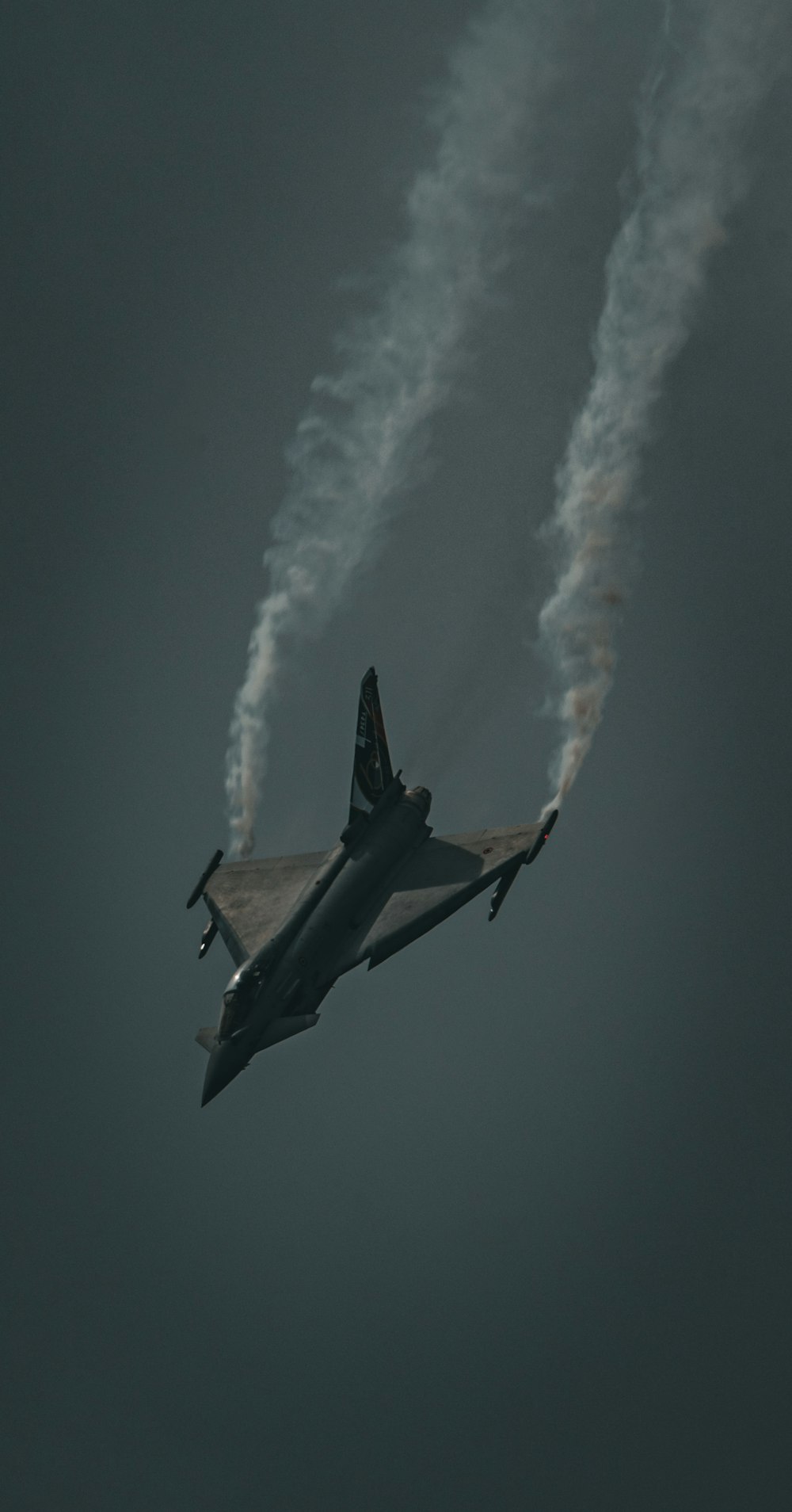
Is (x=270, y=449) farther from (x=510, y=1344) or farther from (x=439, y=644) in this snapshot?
(x=510, y=1344)

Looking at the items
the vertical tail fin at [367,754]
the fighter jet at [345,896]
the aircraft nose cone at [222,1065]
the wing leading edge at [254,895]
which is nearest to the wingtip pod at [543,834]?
the fighter jet at [345,896]

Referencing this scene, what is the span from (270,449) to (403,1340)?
80.0 meters

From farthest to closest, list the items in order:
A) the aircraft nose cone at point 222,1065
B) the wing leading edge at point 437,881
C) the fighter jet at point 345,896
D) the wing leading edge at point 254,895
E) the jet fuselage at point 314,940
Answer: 1. the wing leading edge at point 254,895
2. the wing leading edge at point 437,881
3. the fighter jet at point 345,896
4. the jet fuselage at point 314,940
5. the aircraft nose cone at point 222,1065

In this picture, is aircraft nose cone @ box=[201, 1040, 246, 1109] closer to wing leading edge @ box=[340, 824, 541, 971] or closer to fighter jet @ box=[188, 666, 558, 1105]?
fighter jet @ box=[188, 666, 558, 1105]

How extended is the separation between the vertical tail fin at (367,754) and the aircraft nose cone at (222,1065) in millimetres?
12728

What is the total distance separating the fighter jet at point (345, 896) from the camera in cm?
5153

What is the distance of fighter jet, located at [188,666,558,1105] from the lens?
51.5 meters

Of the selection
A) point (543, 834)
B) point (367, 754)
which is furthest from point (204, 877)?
point (543, 834)

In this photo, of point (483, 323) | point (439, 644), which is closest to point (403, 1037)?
point (439, 644)

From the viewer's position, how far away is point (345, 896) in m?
55.6

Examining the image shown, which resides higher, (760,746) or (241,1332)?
(760,746)

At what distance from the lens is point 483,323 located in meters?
80.0

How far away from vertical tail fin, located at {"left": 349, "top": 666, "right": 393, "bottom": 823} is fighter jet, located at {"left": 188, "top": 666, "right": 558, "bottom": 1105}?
47 mm

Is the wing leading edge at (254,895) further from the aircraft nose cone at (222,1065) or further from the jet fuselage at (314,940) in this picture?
the aircraft nose cone at (222,1065)
